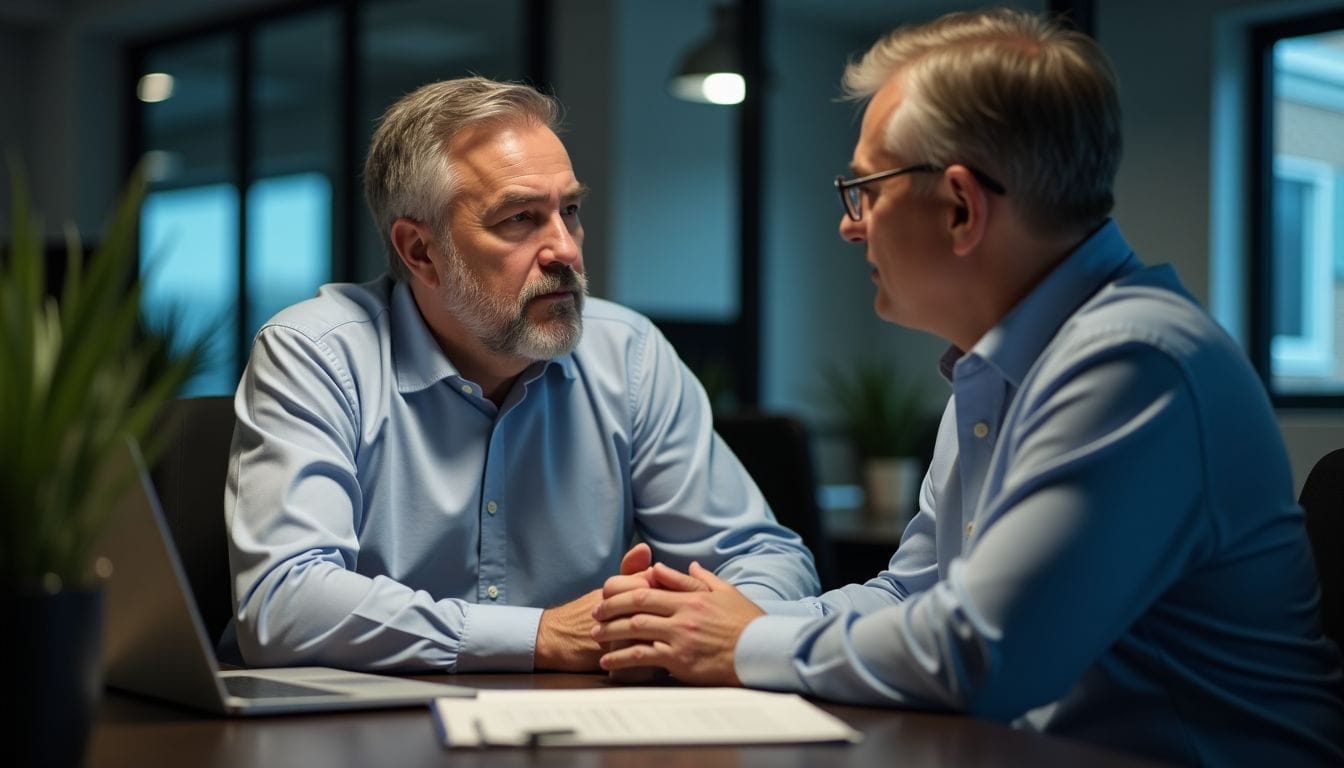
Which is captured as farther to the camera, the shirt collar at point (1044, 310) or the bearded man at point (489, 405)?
the bearded man at point (489, 405)

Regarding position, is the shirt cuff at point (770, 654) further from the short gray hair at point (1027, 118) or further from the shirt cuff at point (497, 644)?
the short gray hair at point (1027, 118)

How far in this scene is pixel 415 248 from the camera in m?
2.09

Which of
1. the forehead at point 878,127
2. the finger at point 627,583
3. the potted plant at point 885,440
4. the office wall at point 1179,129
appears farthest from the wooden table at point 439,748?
the office wall at point 1179,129

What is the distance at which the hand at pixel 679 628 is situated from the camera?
1311mm

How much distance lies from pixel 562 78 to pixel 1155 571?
4838 mm

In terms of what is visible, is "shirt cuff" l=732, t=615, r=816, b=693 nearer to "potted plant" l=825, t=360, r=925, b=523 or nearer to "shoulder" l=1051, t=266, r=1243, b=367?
"shoulder" l=1051, t=266, r=1243, b=367

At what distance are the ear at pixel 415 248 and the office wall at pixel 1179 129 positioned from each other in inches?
152

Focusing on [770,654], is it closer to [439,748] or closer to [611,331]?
[439,748]

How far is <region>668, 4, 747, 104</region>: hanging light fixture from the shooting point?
5250 mm

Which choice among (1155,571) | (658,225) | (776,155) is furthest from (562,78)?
(1155,571)

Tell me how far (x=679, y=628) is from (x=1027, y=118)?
0.59 m

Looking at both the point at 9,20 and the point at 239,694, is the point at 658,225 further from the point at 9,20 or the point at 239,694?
the point at 239,694

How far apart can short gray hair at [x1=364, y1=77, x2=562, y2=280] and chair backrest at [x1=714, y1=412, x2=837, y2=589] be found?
0.62 metres

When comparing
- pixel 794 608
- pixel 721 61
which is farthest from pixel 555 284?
pixel 721 61
